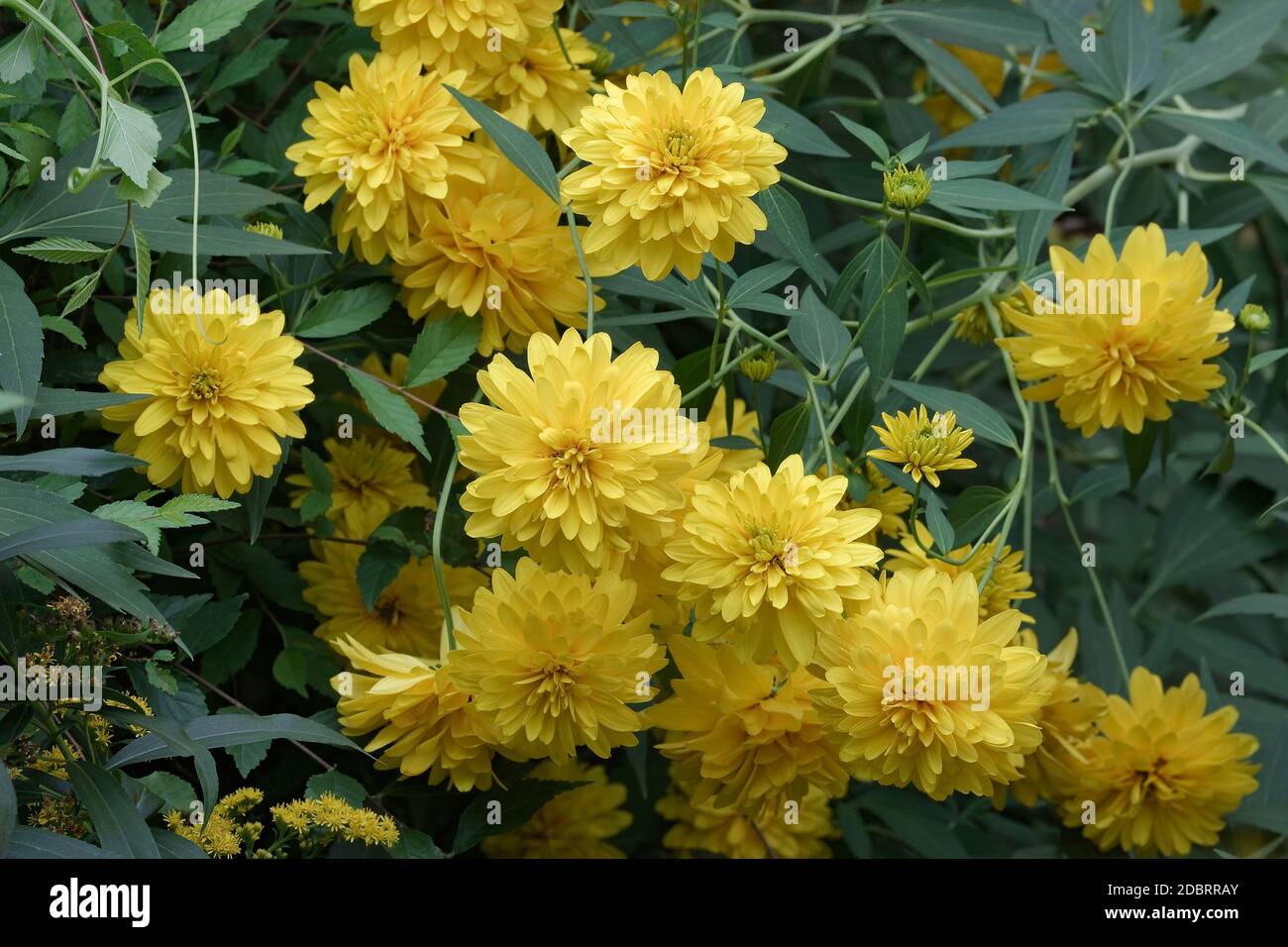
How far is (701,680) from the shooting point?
81cm

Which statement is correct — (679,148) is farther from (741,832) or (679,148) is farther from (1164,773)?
(741,832)

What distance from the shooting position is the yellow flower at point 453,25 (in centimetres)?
87

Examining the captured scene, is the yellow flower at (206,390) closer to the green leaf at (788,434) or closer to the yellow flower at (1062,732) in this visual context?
the green leaf at (788,434)

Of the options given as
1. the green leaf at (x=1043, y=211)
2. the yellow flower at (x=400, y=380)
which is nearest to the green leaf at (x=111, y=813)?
the yellow flower at (x=400, y=380)

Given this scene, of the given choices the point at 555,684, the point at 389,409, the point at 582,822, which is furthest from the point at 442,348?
the point at 582,822

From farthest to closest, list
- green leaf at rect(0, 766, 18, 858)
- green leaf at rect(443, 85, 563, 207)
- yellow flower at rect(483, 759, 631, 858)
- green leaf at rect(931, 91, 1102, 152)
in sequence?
1. yellow flower at rect(483, 759, 631, 858)
2. green leaf at rect(931, 91, 1102, 152)
3. green leaf at rect(443, 85, 563, 207)
4. green leaf at rect(0, 766, 18, 858)

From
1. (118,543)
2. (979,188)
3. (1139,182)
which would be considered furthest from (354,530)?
(1139,182)

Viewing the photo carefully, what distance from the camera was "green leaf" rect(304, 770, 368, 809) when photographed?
839mm

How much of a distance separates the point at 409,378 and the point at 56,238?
0.77 feet

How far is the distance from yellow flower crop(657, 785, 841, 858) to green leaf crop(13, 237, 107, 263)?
0.73 meters

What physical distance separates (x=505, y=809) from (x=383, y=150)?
0.45 m

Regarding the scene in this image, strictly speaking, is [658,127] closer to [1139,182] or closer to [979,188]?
[979,188]

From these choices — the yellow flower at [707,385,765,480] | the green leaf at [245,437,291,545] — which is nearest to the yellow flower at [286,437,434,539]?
the green leaf at [245,437,291,545]

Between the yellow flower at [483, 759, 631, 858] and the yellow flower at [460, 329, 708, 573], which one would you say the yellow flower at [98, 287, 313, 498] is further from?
the yellow flower at [483, 759, 631, 858]
